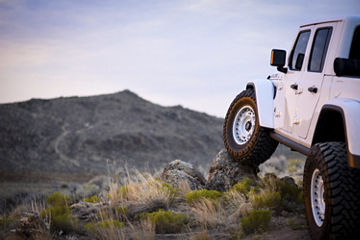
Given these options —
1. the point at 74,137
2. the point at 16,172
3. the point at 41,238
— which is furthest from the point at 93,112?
the point at 41,238

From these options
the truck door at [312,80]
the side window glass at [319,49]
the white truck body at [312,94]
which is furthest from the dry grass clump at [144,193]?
the side window glass at [319,49]

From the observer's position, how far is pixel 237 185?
8516mm

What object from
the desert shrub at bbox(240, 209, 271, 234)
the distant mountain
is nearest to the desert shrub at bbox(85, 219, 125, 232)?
the desert shrub at bbox(240, 209, 271, 234)

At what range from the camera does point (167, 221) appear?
23.3ft

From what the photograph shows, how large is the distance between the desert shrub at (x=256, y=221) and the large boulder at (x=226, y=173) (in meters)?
2.50

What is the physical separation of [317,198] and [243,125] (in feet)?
12.0

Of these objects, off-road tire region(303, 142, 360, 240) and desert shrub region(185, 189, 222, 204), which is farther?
desert shrub region(185, 189, 222, 204)

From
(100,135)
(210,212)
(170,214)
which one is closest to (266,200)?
(210,212)

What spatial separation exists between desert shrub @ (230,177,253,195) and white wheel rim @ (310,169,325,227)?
118 inches

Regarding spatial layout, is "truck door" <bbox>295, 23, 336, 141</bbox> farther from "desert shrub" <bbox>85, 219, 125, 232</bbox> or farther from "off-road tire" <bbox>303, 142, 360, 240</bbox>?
"desert shrub" <bbox>85, 219, 125, 232</bbox>

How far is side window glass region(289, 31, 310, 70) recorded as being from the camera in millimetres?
7035

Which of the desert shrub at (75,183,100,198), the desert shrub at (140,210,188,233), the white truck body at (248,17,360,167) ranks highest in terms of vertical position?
the white truck body at (248,17,360,167)

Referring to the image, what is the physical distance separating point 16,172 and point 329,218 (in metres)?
27.6

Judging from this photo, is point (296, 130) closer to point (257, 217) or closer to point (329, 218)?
point (257, 217)
